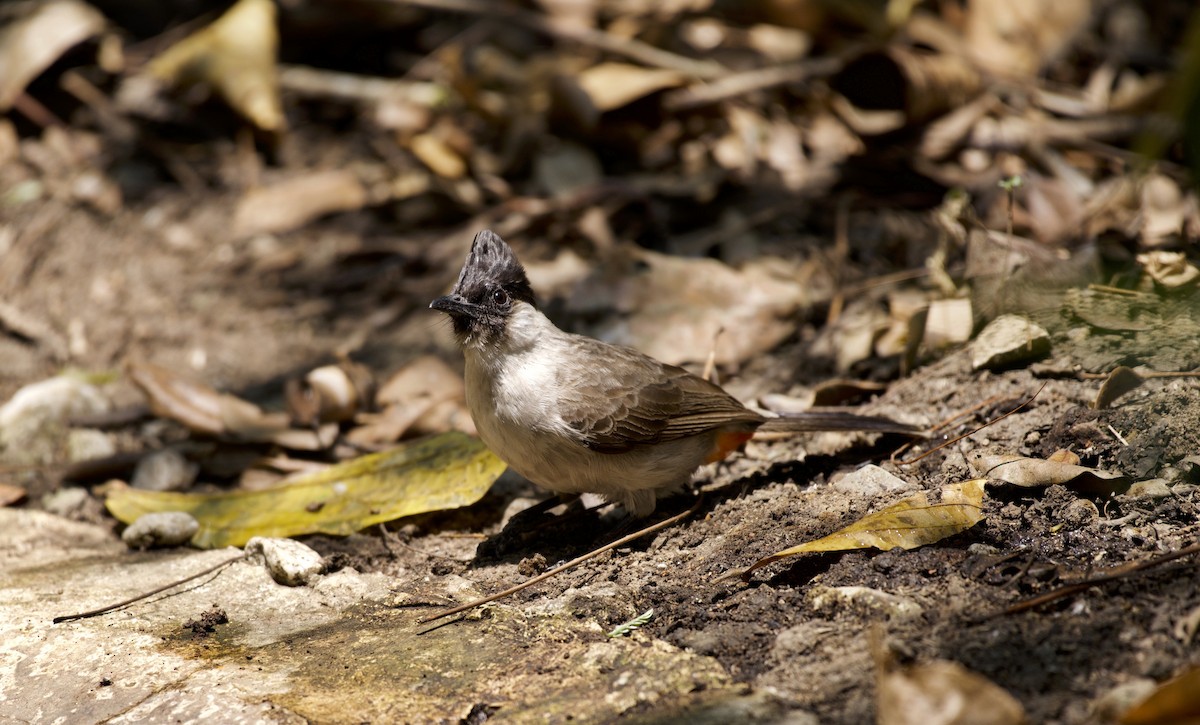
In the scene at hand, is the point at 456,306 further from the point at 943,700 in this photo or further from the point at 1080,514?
the point at 943,700

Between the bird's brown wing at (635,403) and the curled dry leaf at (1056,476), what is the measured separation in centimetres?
113

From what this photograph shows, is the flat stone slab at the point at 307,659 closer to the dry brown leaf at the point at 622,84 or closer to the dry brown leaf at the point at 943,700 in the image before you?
the dry brown leaf at the point at 943,700

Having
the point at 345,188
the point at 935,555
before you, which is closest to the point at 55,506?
the point at 345,188

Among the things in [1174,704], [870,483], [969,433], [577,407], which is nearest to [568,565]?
[577,407]

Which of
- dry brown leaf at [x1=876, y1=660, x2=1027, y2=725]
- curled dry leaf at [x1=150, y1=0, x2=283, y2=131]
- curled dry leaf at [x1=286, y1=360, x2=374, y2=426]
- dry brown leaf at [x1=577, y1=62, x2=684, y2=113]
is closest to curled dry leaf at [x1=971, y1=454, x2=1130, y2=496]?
dry brown leaf at [x1=876, y1=660, x2=1027, y2=725]

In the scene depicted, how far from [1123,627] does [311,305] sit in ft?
16.5

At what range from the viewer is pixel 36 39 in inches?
289

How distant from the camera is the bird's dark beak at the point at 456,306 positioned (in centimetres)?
410

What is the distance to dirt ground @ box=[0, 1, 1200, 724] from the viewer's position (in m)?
2.52

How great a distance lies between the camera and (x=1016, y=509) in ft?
10.7

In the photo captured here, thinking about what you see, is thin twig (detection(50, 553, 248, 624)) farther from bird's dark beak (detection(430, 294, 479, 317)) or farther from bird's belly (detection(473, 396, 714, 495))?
bird's dark beak (detection(430, 294, 479, 317))

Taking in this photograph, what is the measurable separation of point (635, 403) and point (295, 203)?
3843mm

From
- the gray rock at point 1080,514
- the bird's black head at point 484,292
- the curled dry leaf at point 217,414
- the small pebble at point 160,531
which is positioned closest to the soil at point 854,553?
the gray rock at point 1080,514

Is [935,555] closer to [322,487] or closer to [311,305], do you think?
[322,487]
